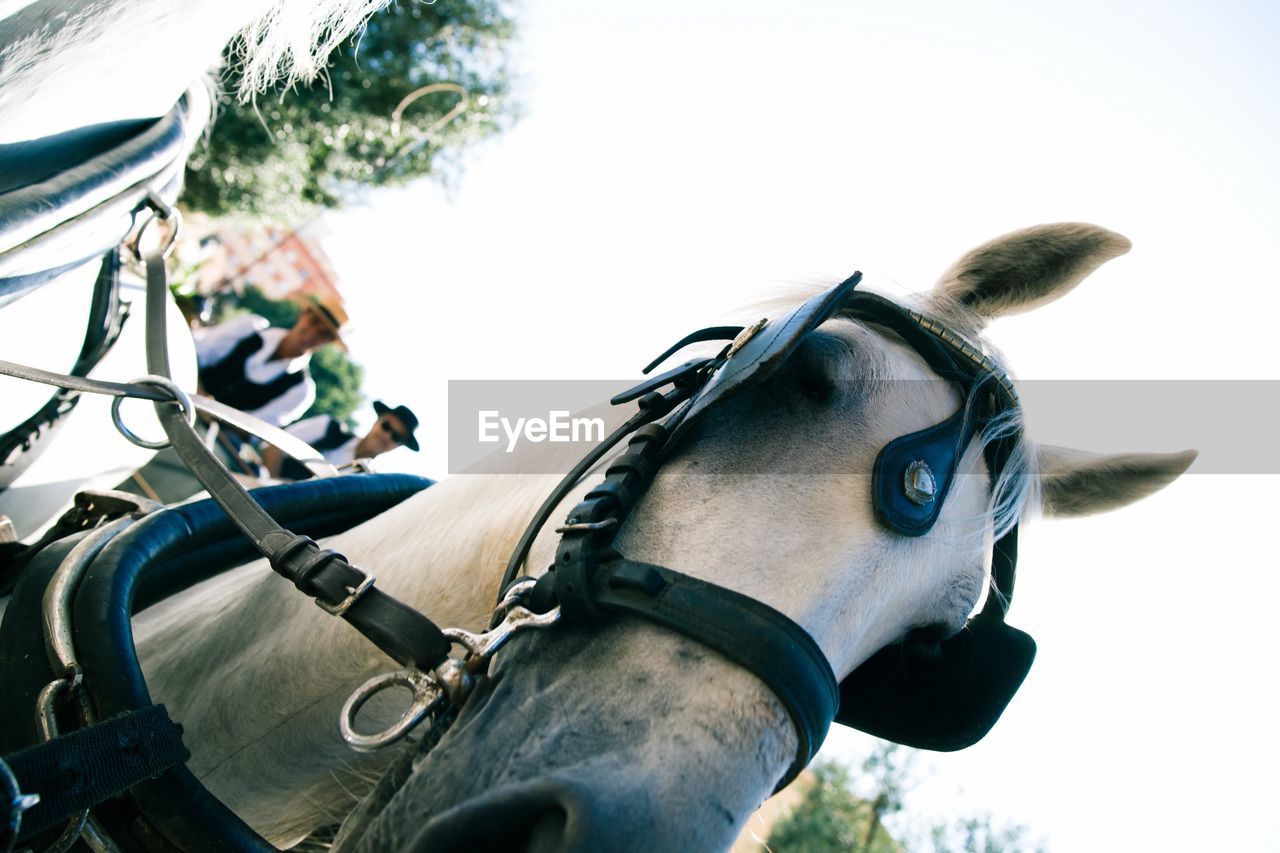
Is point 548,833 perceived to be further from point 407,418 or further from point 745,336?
point 407,418

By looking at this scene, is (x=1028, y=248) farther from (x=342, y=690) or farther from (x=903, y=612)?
(x=342, y=690)

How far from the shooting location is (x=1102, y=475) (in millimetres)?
1739

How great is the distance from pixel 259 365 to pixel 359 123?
860 centimetres

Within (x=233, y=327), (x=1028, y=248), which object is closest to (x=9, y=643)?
(x=1028, y=248)

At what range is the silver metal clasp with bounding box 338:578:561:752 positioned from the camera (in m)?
0.93

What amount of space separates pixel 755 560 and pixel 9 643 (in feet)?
3.76

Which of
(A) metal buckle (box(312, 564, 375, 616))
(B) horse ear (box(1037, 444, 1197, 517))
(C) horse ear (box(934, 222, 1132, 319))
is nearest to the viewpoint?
(A) metal buckle (box(312, 564, 375, 616))

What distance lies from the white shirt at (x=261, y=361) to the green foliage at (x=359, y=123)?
6.75m

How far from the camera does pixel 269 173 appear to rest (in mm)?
12203

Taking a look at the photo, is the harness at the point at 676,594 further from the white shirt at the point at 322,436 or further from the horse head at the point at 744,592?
the white shirt at the point at 322,436

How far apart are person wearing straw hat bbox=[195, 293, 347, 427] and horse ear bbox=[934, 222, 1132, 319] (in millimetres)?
5191

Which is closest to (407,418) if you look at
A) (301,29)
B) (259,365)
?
(259,365)

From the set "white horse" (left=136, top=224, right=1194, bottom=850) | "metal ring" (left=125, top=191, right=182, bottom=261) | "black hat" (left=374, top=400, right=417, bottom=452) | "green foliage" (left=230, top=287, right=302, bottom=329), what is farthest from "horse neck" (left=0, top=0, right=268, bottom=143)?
"green foliage" (left=230, top=287, right=302, bottom=329)

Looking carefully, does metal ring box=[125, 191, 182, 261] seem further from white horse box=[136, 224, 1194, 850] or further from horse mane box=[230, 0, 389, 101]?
white horse box=[136, 224, 1194, 850]
